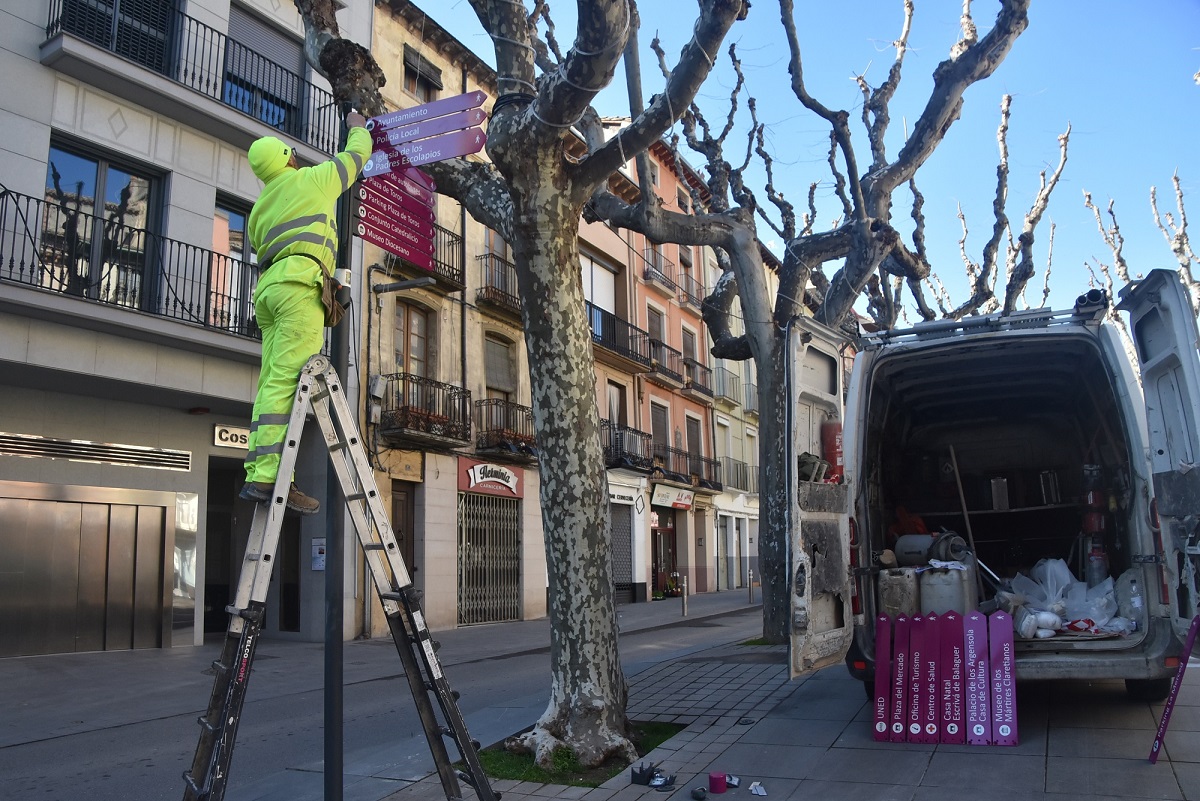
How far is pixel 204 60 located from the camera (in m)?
14.3

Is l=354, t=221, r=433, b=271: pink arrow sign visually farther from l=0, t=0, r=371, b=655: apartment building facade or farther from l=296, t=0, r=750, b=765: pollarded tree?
l=0, t=0, r=371, b=655: apartment building facade

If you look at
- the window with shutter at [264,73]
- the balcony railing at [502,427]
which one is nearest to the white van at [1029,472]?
the balcony railing at [502,427]

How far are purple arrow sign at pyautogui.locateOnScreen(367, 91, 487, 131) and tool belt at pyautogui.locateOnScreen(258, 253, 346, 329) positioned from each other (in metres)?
1.23

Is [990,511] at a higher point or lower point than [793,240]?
lower

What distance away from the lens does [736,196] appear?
11.9 metres

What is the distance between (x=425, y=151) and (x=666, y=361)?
2512 centimetres

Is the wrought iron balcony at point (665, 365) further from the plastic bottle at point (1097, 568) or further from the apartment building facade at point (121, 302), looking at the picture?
the plastic bottle at point (1097, 568)

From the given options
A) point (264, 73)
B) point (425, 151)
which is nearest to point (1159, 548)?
point (425, 151)

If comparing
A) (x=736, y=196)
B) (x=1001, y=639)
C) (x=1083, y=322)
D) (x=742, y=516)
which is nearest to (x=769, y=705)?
(x=1001, y=639)

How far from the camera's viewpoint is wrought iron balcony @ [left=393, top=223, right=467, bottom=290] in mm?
17703

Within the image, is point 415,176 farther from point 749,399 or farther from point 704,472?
point 749,399

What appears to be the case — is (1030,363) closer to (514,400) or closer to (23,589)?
(23,589)

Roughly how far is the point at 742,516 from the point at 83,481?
26450 millimetres

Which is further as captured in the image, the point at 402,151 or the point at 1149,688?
the point at 1149,688
